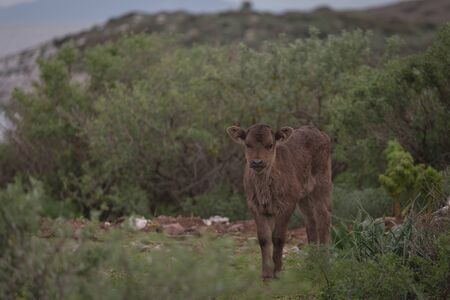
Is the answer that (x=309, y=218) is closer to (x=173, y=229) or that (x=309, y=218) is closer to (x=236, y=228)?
(x=236, y=228)

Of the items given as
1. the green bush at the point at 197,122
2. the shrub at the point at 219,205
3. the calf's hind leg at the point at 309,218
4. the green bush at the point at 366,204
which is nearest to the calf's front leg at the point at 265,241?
the calf's hind leg at the point at 309,218

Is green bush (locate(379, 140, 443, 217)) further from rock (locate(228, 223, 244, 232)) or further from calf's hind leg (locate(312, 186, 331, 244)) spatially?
rock (locate(228, 223, 244, 232))

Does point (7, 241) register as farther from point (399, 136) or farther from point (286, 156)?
point (399, 136)

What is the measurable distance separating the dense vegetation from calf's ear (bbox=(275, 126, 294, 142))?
3.71 ft

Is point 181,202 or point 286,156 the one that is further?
point 181,202

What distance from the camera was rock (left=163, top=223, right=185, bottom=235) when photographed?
12.4m

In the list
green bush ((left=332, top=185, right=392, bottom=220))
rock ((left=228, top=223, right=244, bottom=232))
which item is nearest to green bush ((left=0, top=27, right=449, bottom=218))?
green bush ((left=332, top=185, right=392, bottom=220))

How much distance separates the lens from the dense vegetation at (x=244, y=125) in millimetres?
8594

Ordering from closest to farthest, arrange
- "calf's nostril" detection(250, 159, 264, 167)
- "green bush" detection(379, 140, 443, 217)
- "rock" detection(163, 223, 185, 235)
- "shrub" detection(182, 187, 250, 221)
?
"calf's nostril" detection(250, 159, 264, 167), "green bush" detection(379, 140, 443, 217), "rock" detection(163, 223, 185, 235), "shrub" detection(182, 187, 250, 221)

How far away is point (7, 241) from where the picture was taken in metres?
6.27

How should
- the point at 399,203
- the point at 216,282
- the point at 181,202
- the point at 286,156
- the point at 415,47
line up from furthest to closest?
the point at 415,47
the point at 181,202
the point at 399,203
the point at 286,156
the point at 216,282

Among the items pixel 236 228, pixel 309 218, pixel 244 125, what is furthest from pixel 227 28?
pixel 309 218

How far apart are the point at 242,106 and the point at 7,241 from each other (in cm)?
1052

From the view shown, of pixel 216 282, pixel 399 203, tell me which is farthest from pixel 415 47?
pixel 216 282
